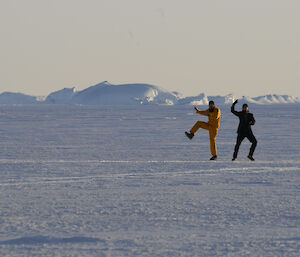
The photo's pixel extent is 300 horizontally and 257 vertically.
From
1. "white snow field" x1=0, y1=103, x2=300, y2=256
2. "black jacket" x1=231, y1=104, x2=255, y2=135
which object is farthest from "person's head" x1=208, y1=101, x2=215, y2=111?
"white snow field" x1=0, y1=103, x2=300, y2=256

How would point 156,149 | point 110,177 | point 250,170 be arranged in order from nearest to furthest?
point 110,177 → point 250,170 → point 156,149

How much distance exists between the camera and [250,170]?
11.4 meters

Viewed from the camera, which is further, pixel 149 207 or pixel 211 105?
pixel 211 105

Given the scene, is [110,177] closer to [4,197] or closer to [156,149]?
[4,197]

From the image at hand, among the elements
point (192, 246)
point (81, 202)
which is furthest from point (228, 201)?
point (192, 246)

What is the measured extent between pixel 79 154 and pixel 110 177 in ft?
15.5

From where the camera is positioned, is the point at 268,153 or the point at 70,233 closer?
the point at 70,233

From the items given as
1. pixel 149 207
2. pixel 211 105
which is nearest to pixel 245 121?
pixel 211 105

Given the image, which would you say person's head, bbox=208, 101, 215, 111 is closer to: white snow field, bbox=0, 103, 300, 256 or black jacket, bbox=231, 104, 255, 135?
black jacket, bbox=231, 104, 255, 135

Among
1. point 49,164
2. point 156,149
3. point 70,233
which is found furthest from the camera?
point 156,149

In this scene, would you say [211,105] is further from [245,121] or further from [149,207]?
[149,207]

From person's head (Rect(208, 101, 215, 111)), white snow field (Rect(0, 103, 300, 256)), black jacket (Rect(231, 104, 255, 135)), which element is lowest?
white snow field (Rect(0, 103, 300, 256))

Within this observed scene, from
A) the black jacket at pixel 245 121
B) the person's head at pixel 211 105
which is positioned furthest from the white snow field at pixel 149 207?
the person's head at pixel 211 105

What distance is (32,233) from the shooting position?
5969 millimetres
